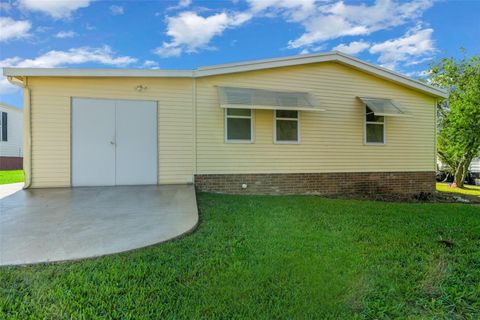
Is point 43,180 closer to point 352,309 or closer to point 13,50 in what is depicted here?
point 13,50

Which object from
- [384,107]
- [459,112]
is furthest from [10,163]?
[459,112]

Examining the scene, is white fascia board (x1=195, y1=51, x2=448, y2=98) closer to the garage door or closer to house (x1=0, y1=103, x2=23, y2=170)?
the garage door

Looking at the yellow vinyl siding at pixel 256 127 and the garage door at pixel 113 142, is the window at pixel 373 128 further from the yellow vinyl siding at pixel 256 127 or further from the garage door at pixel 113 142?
the garage door at pixel 113 142

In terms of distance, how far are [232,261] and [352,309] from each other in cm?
132

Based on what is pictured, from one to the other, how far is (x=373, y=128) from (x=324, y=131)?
2.17 m

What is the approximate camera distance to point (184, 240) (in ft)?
11.8

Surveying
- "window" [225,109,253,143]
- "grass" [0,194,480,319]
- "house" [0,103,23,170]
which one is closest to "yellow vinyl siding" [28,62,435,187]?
"window" [225,109,253,143]

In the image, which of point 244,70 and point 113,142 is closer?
point 113,142

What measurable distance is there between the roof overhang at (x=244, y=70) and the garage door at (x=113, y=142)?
0.79 meters

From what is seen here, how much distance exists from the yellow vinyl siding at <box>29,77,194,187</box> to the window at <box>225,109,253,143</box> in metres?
1.18

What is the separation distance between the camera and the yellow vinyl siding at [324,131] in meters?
8.20

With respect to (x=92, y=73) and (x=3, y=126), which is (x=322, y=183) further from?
(x=3, y=126)

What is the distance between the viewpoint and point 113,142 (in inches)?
302

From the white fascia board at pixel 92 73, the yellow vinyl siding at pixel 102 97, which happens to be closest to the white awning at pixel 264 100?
the yellow vinyl siding at pixel 102 97
